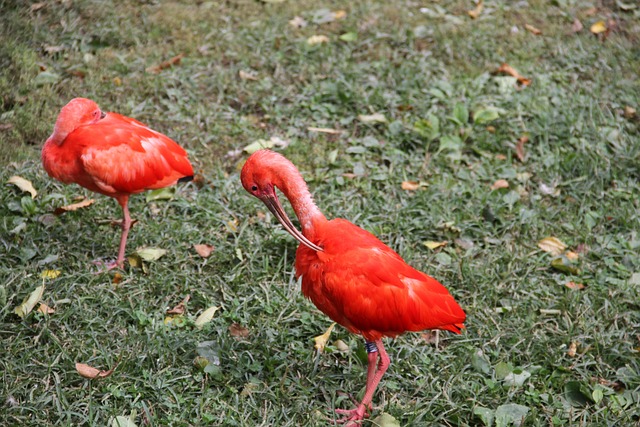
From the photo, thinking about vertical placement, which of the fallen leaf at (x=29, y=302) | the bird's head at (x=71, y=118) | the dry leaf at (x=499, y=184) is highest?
the bird's head at (x=71, y=118)

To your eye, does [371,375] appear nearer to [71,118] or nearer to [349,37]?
[71,118]

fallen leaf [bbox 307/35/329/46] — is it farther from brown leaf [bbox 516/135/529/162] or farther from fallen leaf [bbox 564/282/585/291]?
fallen leaf [bbox 564/282/585/291]

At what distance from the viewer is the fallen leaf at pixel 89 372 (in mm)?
3502

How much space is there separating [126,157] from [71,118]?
41 centimetres

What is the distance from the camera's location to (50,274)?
13.8ft

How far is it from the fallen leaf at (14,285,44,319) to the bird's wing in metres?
0.70

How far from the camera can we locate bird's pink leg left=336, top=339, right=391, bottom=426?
11.6 ft

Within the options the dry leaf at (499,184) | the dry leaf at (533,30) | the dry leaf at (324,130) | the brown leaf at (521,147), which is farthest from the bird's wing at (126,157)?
the dry leaf at (533,30)

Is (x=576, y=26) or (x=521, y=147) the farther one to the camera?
(x=576, y=26)

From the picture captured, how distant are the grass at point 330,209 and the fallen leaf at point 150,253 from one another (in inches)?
1.9

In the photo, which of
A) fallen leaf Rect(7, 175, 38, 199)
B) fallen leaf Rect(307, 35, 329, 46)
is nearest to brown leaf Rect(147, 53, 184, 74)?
fallen leaf Rect(307, 35, 329, 46)

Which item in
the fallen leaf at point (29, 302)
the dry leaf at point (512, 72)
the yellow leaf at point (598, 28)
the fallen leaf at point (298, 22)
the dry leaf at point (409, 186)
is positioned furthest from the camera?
the yellow leaf at point (598, 28)

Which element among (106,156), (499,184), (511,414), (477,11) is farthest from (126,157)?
(477,11)

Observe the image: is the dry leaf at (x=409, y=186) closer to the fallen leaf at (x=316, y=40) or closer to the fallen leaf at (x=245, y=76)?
the fallen leaf at (x=245, y=76)
